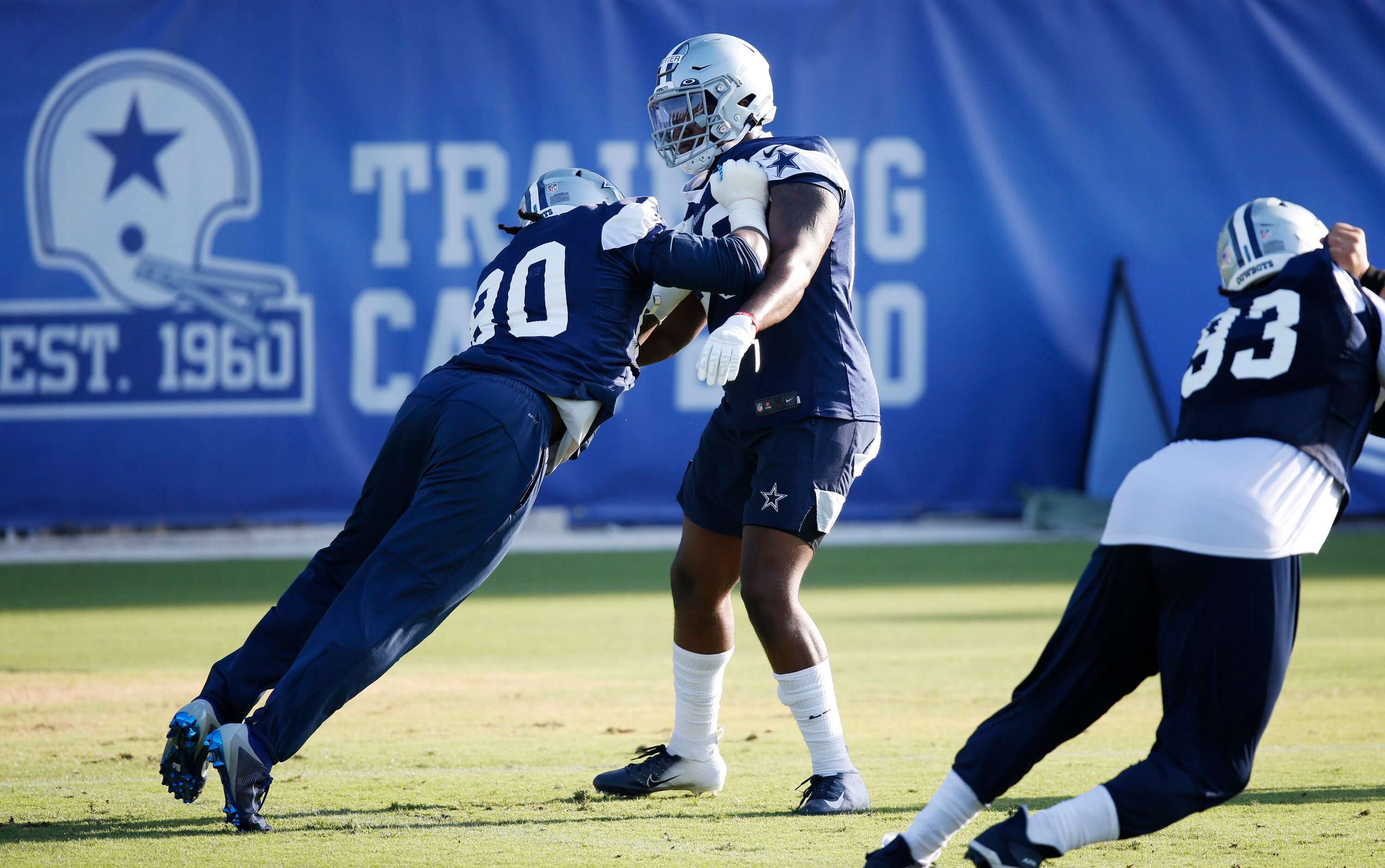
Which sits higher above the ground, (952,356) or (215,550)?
(952,356)

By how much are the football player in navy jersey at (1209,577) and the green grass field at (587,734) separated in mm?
517

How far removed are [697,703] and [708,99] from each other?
179cm

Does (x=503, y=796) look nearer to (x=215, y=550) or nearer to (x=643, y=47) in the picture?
(x=215, y=550)

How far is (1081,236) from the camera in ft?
37.3

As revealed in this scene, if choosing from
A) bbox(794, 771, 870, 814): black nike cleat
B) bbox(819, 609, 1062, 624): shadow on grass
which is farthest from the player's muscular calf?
bbox(819, 609, 1062, 624): shadow on grass

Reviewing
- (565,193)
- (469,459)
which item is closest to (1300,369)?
(469,459)

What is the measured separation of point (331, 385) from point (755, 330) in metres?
7.94

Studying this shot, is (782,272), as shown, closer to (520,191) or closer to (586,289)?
(586,289)

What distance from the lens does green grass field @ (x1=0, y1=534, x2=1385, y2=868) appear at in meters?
3.30

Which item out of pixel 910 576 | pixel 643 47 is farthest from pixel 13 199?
pixel 910 576

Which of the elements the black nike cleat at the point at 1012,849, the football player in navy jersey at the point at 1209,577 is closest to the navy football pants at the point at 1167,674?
the football player in navy jersey at the point at 1209,577

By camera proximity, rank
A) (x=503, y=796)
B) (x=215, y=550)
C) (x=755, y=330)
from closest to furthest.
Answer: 1. (x=755, y=330)
2. (x=503, y=796)
3. (x=215, y=550)

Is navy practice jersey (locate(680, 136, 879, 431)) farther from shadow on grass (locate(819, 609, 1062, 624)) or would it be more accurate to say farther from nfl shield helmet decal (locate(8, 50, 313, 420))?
nfl shield helmet decal (locate(8, 50, 313, 420))

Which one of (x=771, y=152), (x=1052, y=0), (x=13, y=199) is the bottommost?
(x=771, y=152)
